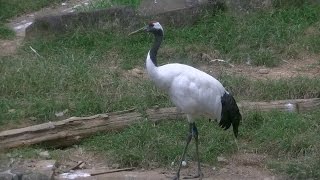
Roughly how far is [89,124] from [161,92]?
3.63 ft

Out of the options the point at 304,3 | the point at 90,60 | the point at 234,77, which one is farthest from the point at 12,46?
the point at 304,3

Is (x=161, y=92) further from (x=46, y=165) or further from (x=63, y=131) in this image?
(x=46, y=165)

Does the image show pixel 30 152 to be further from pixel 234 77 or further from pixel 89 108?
pixel 234 77

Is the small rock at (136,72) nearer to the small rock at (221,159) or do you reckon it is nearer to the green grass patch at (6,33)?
the small rock at (221,159)

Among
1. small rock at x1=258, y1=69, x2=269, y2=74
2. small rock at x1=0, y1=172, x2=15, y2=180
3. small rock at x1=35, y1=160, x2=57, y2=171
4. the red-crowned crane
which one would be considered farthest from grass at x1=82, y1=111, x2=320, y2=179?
→ small rock at x1=258, y1=69, x2=269, y2=74

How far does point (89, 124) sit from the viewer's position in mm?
7371

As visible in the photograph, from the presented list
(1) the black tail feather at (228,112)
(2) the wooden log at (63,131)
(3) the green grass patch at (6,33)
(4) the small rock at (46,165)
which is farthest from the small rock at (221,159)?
(3) the green grass patch at (6,33)

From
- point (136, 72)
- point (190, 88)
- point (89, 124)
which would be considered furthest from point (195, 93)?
point (136, 72)

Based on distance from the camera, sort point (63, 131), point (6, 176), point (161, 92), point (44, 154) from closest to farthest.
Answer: point (6, 176)
point (44, 154)
point (63, 131)
point (161, 92)

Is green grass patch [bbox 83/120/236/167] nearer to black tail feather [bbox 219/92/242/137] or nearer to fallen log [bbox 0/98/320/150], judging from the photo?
fallen log [bbox 0/98/320/150]

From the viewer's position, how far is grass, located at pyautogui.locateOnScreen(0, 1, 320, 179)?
7055 mm

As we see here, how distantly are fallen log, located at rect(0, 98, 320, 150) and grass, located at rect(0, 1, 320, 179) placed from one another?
4.1 inches

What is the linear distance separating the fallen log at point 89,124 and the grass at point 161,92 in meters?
0.10

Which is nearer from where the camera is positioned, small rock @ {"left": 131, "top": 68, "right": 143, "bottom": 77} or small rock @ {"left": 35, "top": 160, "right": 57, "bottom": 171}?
small rock @ {"left": 35, "top": 160, "right": 57, "bottom": 171}
